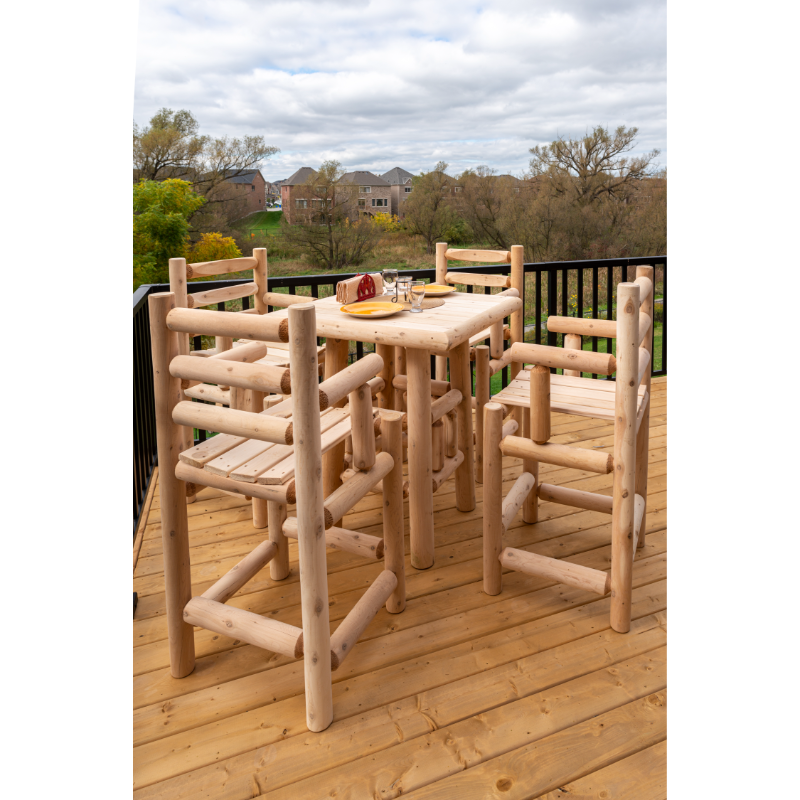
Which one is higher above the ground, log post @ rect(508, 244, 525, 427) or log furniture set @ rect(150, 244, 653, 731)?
log post @ rect(508, 244, 525, 427)

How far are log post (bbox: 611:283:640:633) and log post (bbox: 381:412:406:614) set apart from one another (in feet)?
2.17

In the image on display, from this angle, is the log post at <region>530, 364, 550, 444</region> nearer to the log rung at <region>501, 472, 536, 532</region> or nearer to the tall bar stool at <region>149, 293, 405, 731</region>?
the log rung at <region>501, 472, 536, 532</region>

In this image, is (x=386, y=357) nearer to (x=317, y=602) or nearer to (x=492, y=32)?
(x=317, y=602)

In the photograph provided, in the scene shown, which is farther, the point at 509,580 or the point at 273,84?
the point at 273,84

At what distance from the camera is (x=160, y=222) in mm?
15109

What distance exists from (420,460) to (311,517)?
0.93 meters

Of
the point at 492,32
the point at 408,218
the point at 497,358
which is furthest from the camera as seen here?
the point at 492,32

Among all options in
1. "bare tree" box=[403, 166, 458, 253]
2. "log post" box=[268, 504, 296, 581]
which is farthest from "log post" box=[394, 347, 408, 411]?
"bare tree" box=[403, 166, 458, 253]

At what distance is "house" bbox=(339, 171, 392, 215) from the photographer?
761 inches

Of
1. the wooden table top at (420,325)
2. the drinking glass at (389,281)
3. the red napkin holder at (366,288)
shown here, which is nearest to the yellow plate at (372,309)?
the wooden table top at (420,325)

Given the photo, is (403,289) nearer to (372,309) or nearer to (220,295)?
(372,309)
